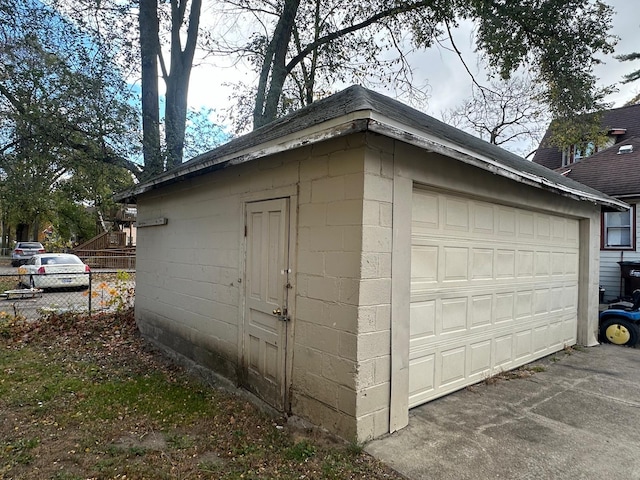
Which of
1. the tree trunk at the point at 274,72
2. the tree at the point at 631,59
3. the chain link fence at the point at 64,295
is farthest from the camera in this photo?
the tree at the point at 631,59

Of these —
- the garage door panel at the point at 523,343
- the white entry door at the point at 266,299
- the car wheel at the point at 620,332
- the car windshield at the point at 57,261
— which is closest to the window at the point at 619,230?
the car wheel at the point at 620,332

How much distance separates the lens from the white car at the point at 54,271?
13.1m

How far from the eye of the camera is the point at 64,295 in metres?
12.7

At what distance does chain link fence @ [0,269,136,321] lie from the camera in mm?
8875

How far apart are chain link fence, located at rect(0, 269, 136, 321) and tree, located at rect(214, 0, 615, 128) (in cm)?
606

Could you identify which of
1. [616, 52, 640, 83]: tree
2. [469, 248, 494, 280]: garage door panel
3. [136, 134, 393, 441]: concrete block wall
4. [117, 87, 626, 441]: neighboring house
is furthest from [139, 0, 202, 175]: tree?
[616, 52, 640, 83]: tree

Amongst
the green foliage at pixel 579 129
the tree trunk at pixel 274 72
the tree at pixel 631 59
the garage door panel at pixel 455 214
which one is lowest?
the garage door panel at pixel 455 214

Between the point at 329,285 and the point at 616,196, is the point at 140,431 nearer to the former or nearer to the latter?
the point at 329,285

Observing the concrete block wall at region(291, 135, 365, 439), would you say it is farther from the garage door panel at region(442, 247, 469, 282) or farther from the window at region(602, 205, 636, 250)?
the window at region(602, 205, 636, 250)

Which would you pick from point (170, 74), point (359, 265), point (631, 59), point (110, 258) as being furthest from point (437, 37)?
point (110, 258)

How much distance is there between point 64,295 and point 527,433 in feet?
45.8

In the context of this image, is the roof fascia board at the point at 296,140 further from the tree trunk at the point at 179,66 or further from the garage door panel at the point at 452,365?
the tree trunk at the point at 179,66

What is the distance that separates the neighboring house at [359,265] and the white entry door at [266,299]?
0.02 m

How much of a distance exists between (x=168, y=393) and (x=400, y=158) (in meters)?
3.73
